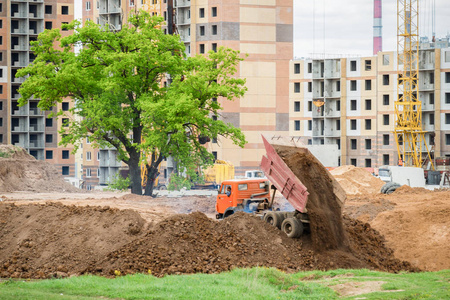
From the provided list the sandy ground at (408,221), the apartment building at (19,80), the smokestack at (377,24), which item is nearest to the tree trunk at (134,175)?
the sandy ground at (408,221)

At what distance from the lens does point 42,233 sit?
24.6 meters

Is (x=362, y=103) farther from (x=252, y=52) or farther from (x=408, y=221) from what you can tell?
(x=408, y=221)

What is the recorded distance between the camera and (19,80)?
10294 cm

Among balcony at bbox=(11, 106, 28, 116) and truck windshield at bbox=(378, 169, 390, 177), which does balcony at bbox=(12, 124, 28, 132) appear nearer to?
balcony at bbox=(11, 106, 28, 116)

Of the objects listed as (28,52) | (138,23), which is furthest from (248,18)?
(138,23)

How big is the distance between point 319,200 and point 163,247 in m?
6.30

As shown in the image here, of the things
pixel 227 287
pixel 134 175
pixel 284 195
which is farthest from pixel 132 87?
pixel 227 287

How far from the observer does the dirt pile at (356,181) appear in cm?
5419

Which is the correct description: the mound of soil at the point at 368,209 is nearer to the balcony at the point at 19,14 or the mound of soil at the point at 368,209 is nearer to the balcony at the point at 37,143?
the balcony at the point at 37,143

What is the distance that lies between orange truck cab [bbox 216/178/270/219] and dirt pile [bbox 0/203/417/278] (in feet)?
16.7

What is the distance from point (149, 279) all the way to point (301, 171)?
7.96 meters

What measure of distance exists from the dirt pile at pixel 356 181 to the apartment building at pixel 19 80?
58.9 meters

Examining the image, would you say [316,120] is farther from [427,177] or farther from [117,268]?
[117,268]

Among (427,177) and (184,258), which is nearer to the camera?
(184,258)
